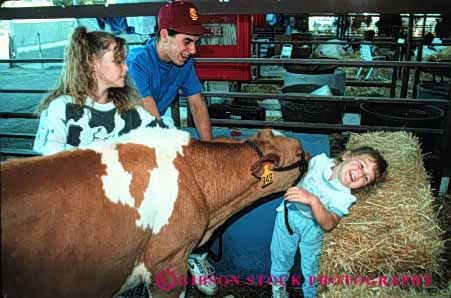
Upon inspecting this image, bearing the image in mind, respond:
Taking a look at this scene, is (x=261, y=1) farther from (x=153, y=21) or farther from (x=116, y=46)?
(x=153, y=21)

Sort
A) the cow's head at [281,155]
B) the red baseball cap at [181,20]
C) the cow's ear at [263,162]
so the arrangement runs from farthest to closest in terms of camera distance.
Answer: the red baseball cap at [181,20], the cow's head at [281,155], the cow's ear at [263,162]

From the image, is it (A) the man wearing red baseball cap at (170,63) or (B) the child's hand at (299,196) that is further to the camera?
(A) the man wearing red baseball cap at (170,63)

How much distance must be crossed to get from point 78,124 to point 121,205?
24.3 inches

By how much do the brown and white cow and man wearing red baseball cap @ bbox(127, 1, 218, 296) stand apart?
→ 839 mm

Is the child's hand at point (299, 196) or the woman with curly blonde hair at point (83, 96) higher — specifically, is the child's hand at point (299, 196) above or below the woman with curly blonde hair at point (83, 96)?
below

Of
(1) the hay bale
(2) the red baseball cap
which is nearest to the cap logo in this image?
(2) the red baseball cap

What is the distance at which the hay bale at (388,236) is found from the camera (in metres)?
2.45

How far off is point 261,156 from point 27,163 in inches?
46.4

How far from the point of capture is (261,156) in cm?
240

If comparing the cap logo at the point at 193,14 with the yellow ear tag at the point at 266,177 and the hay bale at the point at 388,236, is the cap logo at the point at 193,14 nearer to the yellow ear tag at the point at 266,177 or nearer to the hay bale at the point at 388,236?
the yellow ear tag at the point at 266,177

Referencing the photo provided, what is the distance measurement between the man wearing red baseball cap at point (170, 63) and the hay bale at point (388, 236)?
4.56 ft

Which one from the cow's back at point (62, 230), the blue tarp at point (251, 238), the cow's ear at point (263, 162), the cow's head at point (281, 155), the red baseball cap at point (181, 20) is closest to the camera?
the cow's back at point (62, 230)

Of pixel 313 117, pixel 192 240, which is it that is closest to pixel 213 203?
pixel 192 240

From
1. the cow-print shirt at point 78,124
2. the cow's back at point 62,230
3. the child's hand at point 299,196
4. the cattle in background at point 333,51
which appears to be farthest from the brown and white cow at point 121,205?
the cattle in background at point 333,51
